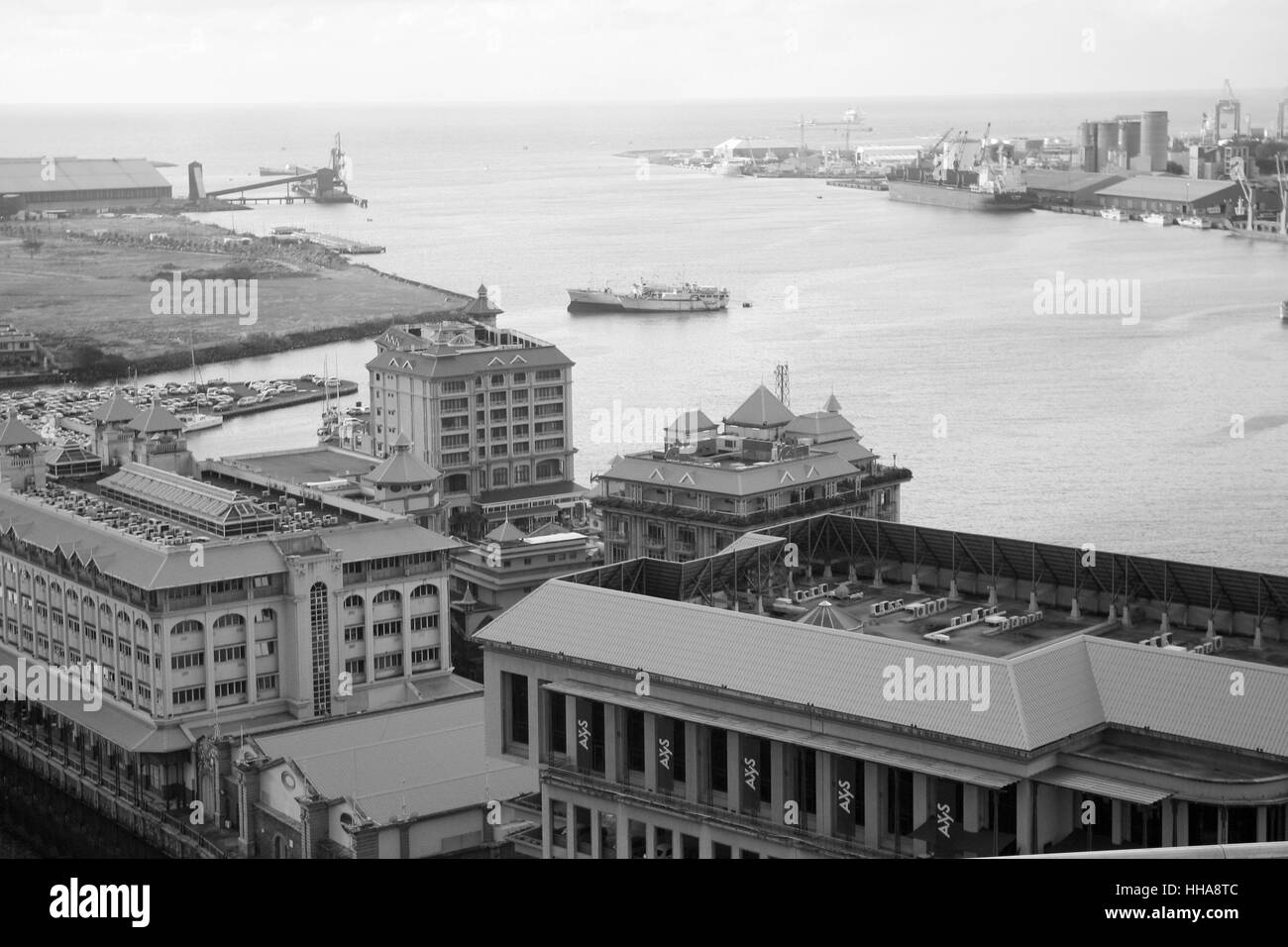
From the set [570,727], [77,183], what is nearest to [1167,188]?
[77,183]

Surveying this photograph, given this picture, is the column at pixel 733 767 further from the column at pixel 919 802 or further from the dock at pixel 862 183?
the dock at pixel 862 183

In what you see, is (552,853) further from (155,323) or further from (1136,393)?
(155,323)

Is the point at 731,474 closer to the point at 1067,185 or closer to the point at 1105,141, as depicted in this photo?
the point at 1067,185

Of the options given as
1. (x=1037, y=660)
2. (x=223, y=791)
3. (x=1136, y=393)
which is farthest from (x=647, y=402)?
(x=1037, y=660)

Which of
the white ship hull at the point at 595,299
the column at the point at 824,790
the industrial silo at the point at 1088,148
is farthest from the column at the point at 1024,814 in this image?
the industrial silo at the point at 1088,148

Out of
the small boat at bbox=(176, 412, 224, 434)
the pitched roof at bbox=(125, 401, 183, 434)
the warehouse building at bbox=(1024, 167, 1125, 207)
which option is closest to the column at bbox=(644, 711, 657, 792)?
the pitched roof at bbox=(125, 401, 183, 434)
